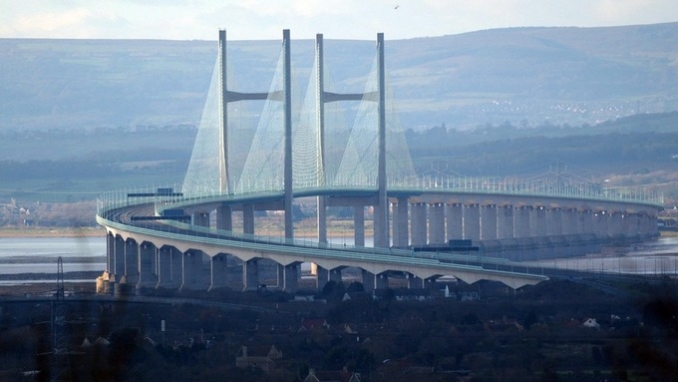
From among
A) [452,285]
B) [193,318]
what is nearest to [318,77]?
[452,285]

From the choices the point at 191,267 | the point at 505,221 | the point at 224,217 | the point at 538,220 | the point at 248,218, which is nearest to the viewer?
the point at 191,267

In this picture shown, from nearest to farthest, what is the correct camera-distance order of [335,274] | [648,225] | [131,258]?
[335,274] → [131,258] → [648,225]

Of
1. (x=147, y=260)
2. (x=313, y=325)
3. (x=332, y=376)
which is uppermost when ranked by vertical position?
(x=147, y=260)

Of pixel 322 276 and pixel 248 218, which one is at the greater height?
pixel 248 218

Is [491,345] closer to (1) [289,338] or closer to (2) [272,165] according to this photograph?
(1) [289,338]

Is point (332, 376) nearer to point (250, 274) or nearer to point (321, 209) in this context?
point (250, 274)

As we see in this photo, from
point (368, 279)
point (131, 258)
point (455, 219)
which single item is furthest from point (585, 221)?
point (368, 279)
